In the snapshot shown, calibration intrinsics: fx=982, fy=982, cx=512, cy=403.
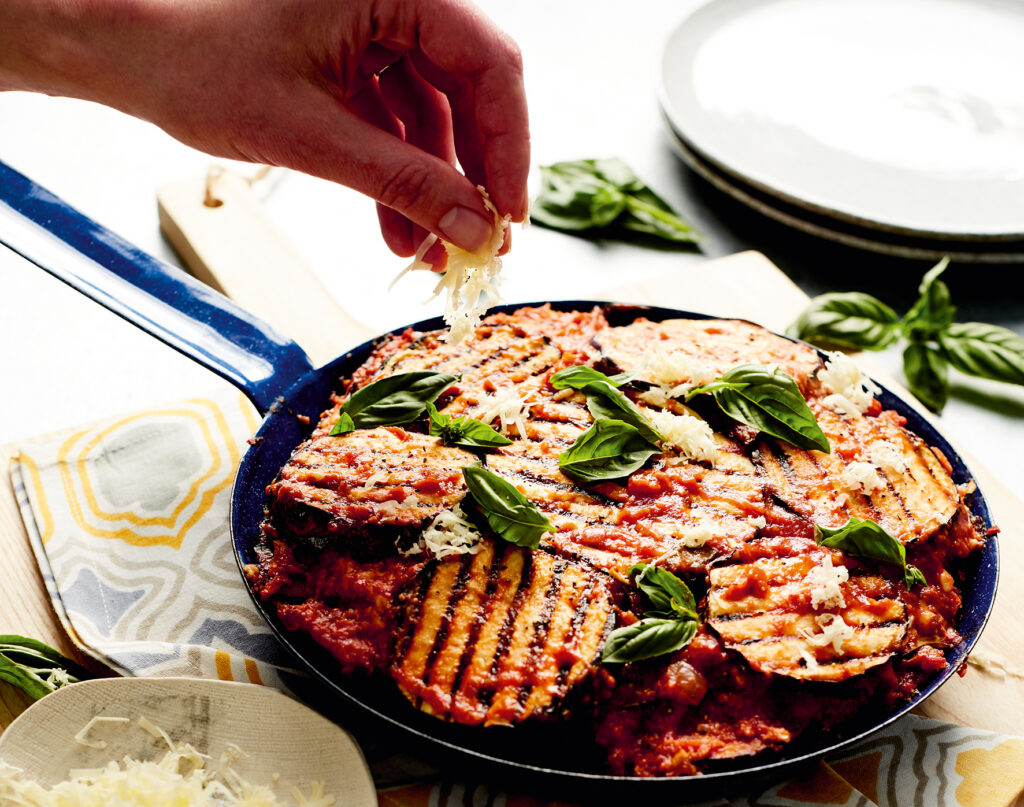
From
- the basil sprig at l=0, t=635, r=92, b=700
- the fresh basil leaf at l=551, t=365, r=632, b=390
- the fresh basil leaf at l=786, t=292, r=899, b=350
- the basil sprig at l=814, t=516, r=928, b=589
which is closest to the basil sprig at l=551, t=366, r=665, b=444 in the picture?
the fresh basil leaf at l=551, t=365, r=632, b=390

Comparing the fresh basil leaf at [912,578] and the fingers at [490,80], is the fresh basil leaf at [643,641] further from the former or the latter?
the fingers at [490,80]

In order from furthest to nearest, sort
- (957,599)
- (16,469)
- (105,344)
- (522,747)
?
(105,344), (16,469), (957,599), (522,747)

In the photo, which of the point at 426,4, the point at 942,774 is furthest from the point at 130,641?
the point at 942,774

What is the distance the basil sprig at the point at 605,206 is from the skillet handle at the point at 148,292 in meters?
1.85

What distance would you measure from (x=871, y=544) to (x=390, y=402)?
116 centimetres

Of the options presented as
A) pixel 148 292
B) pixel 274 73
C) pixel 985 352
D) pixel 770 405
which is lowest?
pixel 985 352

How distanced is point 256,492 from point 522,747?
0.94m

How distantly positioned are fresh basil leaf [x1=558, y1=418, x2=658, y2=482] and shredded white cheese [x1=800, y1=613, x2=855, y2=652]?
1.71ft

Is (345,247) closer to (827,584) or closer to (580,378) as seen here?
(580,378)

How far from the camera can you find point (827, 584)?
6.64 ft

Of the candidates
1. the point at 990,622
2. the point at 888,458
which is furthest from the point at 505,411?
the point at 990,622

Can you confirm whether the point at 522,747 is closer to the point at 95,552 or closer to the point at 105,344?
the point at 95,552

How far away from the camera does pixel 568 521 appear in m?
2.17

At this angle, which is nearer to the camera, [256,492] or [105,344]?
[256,492]
